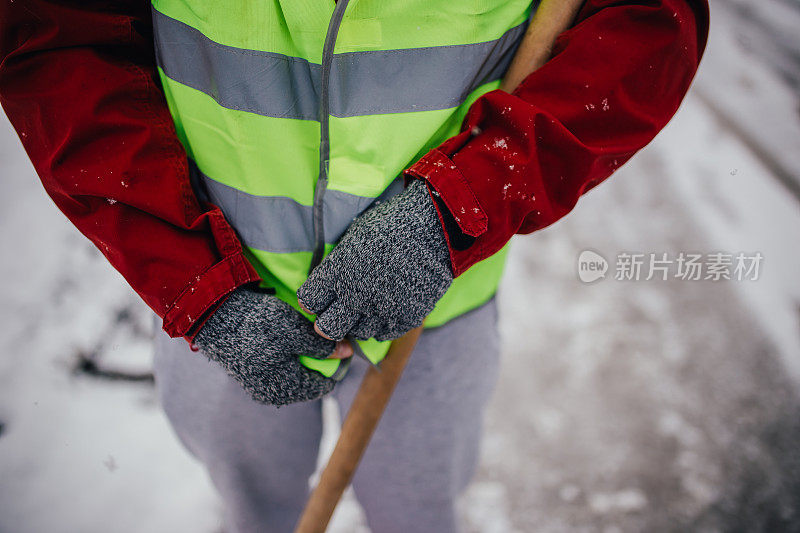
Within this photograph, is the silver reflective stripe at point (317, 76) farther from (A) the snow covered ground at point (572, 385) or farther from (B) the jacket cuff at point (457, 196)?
(A) the snow covered ground at point (572, 385)

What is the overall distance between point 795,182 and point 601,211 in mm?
831

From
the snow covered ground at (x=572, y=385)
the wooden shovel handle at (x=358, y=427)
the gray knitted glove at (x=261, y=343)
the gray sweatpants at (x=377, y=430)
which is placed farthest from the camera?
the snow covered ground at (x=572, y=385)

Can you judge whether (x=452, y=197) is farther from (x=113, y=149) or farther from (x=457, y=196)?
(x=113, y=149)

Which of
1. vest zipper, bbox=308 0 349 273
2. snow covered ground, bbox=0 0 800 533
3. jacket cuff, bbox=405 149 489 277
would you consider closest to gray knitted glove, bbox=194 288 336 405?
vest zipper, bbox=308 0 349 273

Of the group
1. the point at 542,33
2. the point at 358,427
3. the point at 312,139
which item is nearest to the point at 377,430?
the point at 358,427

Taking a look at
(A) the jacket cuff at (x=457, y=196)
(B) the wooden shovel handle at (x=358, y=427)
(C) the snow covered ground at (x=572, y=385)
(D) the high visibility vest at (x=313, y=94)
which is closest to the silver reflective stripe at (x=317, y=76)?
(D) the high visibility vest at (x=313, y=94)

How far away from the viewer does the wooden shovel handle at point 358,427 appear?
89 cm

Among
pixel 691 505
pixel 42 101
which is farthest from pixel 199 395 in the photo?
pixel 691 505

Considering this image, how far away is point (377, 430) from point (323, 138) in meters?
0.62

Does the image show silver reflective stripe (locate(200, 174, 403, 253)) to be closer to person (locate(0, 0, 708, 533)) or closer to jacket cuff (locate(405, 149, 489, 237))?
person (locate(0, 0, 708, 533))

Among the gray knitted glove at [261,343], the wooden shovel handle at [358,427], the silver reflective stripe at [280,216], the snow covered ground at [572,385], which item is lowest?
the snow covered ground at [572,385]

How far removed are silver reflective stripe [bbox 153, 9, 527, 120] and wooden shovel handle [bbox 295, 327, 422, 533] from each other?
39cm

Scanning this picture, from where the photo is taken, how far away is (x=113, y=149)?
74 centimetres

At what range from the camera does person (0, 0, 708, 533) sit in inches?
27.6
